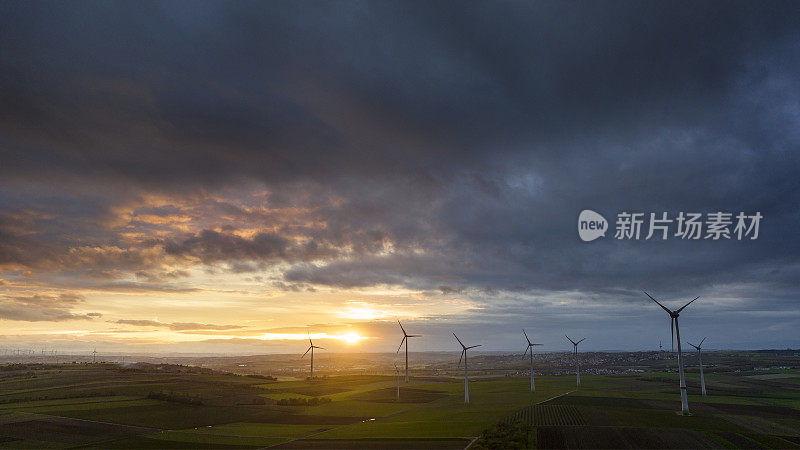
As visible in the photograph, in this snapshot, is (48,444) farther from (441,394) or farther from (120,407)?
(441,394)

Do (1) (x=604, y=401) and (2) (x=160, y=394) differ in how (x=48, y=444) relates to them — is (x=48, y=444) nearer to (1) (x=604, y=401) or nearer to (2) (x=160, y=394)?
(2) (x=160, y=394)

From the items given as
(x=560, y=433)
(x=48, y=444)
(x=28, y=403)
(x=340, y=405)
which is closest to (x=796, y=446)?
(x=560, y=433)

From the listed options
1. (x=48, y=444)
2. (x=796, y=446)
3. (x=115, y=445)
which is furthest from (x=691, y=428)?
(x=48, y=444)

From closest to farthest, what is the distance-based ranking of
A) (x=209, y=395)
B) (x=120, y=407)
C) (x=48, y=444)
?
1. (x=48, y=444)
2. (x=120, y=407)
3. (x=209, y=395)

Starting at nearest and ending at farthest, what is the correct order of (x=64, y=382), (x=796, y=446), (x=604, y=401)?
(x=796, y=446), (x=604, y=401), (x=64, y=382)

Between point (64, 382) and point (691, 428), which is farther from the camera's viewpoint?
point (64, 382)

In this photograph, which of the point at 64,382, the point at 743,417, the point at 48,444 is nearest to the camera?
the point at 48,444
